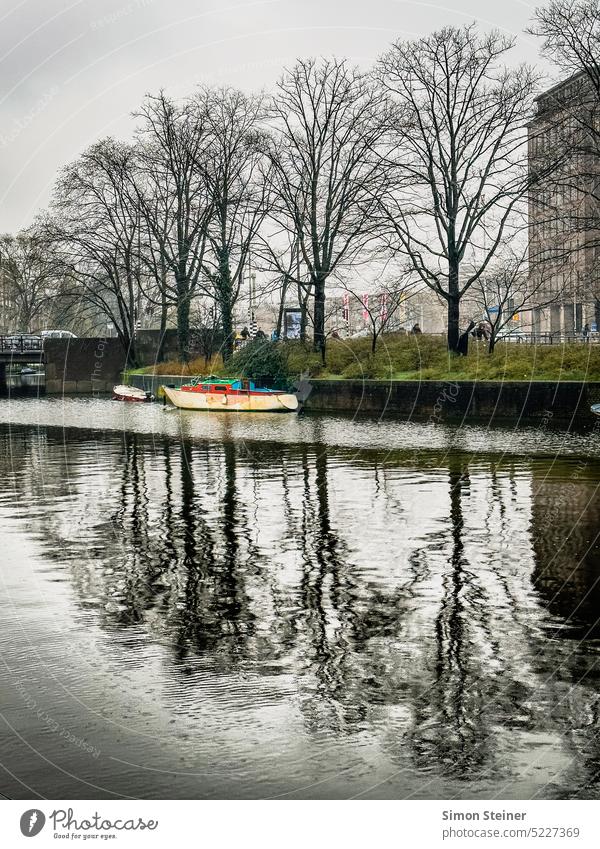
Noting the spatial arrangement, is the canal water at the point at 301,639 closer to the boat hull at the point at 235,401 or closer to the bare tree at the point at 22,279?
the boat hull at the point at 235,401

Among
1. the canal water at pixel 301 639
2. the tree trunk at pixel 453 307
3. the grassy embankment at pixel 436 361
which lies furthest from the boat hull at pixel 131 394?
the canal water at pixel 301 639

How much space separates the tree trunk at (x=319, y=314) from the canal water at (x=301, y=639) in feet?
109

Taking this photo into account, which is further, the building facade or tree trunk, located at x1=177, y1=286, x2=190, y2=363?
tree trunk, located at x1=177, y1=286, x2=190, y2=363

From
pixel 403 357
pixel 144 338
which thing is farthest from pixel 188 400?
pixel 144 338

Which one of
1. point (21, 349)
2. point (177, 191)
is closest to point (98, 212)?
point (177, 191)

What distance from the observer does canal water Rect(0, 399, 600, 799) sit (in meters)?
7.50

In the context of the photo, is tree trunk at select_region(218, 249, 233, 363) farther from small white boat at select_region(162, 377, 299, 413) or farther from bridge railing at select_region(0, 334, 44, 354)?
bridge railing at select_region(0, 334, 44, 354)

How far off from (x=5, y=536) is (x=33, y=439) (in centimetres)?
1964

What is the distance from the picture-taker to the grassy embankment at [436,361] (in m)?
42.8

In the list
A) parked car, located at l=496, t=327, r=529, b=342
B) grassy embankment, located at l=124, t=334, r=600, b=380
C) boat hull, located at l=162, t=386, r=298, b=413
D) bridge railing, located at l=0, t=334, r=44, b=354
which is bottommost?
boat hull, located at l=162, t=386, r=298, b=413

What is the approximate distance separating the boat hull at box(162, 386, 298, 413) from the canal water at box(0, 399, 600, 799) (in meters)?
25.8

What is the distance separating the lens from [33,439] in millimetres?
35500

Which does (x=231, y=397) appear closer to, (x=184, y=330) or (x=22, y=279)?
(x=184, y=330)

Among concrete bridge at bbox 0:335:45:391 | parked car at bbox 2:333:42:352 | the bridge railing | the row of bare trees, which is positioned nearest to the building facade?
the row of bare trees
